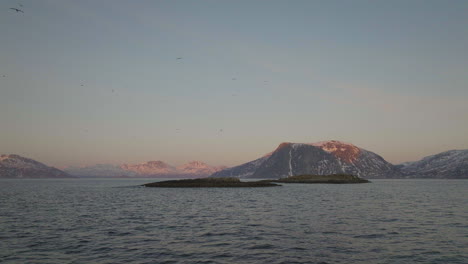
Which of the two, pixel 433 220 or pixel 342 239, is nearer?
pixel 342 239

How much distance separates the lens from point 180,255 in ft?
94.6

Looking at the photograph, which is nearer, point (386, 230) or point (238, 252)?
point (238, 252)

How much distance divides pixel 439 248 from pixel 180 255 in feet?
75.7

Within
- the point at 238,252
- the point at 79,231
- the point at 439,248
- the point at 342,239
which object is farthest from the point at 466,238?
the point at 79,231

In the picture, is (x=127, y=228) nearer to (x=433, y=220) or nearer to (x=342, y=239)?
(x=342, y=239)

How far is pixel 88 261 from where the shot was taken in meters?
26.6

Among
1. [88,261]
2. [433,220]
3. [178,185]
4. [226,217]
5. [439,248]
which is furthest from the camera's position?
[178,185]

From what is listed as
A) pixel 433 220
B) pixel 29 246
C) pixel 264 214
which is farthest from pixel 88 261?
pixel 433 220

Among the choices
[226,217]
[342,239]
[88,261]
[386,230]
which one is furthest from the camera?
[226,217]

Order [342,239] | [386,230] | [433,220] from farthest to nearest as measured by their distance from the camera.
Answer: [433,220] < [386,230] < [342,239]

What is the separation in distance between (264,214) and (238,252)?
2918cm

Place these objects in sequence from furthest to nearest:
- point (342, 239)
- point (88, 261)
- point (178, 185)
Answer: point (178, 185) → point (342, 239) → point (88, 261)

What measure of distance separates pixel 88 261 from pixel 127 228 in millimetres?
17182

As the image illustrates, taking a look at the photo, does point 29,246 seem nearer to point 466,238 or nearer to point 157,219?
point 157,219
